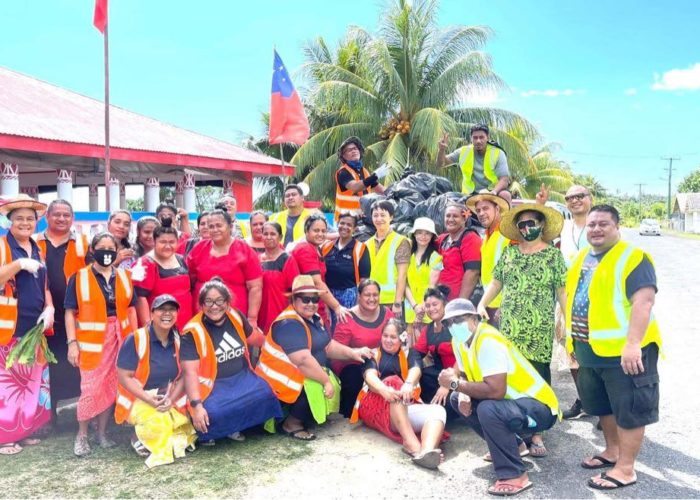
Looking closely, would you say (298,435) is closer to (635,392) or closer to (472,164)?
(635,392)

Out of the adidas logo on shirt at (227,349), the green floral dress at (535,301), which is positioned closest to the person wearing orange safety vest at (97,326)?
the adidas logo on shirt at (227,349)

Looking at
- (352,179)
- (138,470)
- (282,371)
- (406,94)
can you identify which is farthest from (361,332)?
(406,94)

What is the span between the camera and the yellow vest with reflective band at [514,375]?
362 centimetres

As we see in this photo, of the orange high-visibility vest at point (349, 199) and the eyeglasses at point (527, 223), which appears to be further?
the orange high-visibility vest at point (349, 199)

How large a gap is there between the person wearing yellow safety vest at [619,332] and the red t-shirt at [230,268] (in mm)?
2347

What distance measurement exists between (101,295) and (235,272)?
96 cm

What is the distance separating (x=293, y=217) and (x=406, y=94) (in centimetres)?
1265

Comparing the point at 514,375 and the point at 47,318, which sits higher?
the point at 47,318

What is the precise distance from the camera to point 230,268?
14.8 ft

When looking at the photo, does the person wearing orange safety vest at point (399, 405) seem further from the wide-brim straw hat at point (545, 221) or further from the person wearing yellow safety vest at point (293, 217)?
the person wearing yellow safety vest at point (293, 217)

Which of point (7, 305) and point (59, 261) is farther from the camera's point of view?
point (59, 261)

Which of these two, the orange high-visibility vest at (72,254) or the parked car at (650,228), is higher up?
the parked car at (650,228)

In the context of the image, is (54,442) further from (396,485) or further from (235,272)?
(396,485)

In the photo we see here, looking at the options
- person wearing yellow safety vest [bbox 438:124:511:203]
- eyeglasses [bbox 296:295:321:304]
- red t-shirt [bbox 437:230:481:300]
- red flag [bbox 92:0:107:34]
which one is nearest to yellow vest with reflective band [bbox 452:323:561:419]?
red t-shirt [bbox 437:230:481:300]
